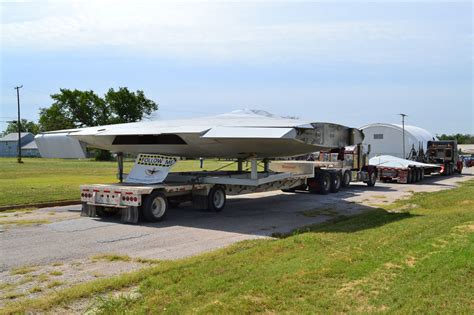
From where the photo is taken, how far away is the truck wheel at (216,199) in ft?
43.2

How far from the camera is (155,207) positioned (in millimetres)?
11648

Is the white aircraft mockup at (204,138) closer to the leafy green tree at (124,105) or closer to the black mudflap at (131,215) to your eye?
the black mudflap at (131,215)

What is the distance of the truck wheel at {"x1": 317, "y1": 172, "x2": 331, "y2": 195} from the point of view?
62.2ft

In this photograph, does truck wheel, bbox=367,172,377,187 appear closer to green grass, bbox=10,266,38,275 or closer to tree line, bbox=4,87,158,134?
green grass, bbox=10,266,38,275

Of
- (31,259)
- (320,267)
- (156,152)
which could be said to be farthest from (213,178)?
(320,267)

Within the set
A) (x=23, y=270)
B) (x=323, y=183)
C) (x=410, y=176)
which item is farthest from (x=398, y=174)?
(x=23, y=270)

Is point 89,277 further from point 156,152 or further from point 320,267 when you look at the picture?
point 156,152

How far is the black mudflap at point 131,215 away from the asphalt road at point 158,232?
0.73 feet

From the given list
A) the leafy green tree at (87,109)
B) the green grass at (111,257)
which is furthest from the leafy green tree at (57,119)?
the green grass at (111,257)

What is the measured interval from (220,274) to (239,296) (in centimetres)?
108

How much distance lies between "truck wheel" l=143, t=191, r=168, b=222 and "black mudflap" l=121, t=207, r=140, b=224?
19 cm

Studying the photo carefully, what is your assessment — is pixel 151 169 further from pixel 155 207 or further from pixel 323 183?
pixel 323 183

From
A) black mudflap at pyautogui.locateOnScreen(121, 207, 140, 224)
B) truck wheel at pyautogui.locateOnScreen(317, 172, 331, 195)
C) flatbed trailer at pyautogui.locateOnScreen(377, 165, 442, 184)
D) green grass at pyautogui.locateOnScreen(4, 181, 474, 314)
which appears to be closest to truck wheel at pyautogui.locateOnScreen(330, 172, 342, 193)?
truck wheel at pyautogui.locateOnScreen(317, 172, 331, 195)

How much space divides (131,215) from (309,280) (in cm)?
640
